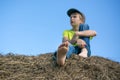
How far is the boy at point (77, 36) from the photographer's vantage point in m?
5.49

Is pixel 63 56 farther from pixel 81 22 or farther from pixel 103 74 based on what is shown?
pixel 81 22

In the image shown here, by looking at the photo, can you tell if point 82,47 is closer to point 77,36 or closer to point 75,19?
point 77,36

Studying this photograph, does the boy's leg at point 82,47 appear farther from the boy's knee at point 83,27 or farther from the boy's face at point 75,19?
the boy's face at point 75,19

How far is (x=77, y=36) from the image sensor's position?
589 cm

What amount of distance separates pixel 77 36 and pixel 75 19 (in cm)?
61

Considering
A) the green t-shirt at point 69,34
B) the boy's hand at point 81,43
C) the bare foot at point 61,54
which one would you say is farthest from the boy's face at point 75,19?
the bare foot at point 61,54

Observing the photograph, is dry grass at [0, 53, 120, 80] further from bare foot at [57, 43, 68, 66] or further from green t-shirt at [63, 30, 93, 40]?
green t-shirt at [63, 30, 93, 40]

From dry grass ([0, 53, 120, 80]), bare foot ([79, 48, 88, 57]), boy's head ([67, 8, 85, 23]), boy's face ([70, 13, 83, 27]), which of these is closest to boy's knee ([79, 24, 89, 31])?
boy's face ([70, 13, 83, 27])

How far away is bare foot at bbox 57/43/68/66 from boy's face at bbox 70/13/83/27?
4.95 ft

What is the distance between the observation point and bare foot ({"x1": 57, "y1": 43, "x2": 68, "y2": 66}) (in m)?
4.75

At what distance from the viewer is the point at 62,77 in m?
4.77

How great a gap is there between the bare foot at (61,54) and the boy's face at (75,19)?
4.95ft

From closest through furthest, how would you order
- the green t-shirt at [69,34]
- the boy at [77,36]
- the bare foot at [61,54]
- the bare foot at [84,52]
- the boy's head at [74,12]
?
the bare foot at [61,54] < the boy at [77,36] < the bare foot at [84,52] < the green t-shirt at [69,34] < the boy's head at [74,12]

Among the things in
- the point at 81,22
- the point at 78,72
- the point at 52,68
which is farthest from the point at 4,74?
the point at 81,22
